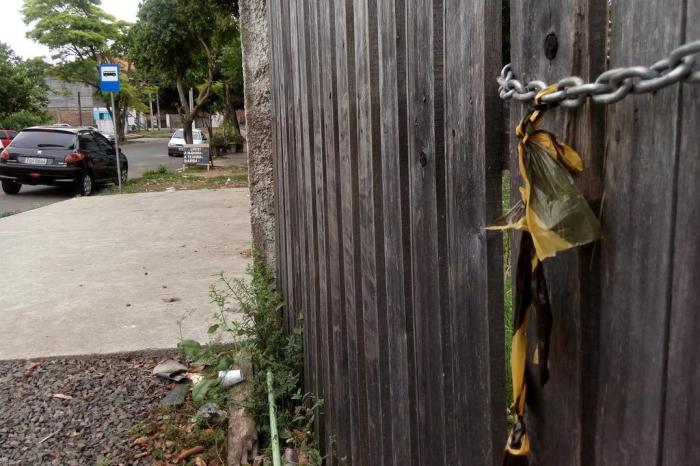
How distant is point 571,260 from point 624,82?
281 mm

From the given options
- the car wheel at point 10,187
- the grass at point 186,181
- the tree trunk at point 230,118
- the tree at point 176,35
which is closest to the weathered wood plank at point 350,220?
the grass at point 186,181

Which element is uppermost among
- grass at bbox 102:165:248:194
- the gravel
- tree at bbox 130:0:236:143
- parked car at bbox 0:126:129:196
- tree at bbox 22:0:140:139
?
tree at bbox 22:0:140:139

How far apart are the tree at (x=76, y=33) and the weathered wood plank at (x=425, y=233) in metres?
46.2

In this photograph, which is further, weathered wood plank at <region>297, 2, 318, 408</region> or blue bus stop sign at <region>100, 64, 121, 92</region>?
blue bus stop sign at <region>100, 64, 121, 92</region>

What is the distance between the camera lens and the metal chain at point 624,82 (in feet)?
2.31

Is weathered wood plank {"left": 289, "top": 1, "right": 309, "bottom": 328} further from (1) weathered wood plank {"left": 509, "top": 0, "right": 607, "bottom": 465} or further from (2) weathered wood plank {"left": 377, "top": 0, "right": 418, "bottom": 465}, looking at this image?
(1) weathered wood plank {"left": 509, "top": 0, "right": 607, "bottom": 465}

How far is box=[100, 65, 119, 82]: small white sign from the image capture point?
15.7 metres

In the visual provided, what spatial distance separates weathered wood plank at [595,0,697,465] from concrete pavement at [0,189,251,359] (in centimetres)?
415

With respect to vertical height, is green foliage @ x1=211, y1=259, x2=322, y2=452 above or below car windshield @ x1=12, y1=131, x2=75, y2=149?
below

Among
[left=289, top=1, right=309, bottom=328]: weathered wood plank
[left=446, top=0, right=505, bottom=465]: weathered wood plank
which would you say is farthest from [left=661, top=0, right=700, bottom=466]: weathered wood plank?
[left=289, top=1, right=309, bottom=328]: weathered wood plank

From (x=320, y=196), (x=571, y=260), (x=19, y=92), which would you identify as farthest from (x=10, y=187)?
(x=19, y=92)

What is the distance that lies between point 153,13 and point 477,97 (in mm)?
24235

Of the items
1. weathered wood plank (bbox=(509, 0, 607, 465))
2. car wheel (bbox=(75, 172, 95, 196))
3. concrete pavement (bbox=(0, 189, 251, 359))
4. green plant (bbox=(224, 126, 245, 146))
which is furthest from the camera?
green plant (bbox=(224, 126, 245, 146))

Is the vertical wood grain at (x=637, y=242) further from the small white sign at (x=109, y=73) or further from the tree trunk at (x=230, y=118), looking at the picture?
the tree trunk at (x=230, y=118)
